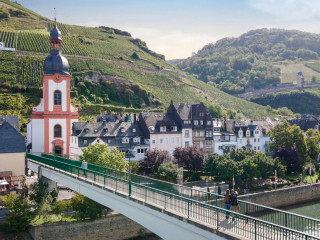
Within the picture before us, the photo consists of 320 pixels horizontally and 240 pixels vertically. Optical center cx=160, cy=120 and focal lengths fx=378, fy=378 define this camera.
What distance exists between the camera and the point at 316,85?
172 m

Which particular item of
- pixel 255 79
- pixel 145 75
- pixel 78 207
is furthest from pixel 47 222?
pixel 255 79

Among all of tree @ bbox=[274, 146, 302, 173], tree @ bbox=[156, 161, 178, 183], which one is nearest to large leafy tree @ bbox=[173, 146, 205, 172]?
tree @ bbox=[156, 161, 178, 183]

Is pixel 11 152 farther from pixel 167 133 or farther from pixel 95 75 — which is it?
pixel 95 75

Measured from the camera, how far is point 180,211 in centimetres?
1745

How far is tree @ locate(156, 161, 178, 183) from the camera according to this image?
4194 centimetres

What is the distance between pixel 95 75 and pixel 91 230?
65.9 metres

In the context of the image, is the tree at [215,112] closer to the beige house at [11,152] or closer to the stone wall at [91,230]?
the beige house at [11,152]

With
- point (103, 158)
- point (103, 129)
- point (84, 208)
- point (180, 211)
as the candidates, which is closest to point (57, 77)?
point (103, 129)

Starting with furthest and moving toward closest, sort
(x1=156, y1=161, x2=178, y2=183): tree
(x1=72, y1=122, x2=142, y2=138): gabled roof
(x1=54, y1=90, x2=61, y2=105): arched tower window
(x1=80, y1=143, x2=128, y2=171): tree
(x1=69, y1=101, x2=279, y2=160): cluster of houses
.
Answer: (x1=69, y1=101, x2=279, y2=160): cluster of houses < (x1=72, y1=122, x2=142, y2=138): gabled roof < (x1=54, y1=90, x2=61, y2=105): arched tower window < (x1=156, y1=161, x2=178, y2=183): tree < (x1=80, y1=143, x2=128, y2=171): tree

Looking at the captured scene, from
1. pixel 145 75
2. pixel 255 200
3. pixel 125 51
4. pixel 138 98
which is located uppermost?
pixel 125 51

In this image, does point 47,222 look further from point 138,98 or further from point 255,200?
point 138,98

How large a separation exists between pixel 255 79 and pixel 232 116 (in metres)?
107

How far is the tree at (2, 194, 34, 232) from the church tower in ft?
63.0

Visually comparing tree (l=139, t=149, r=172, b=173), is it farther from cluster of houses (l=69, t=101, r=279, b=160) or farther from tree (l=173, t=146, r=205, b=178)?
cluster of houses (l=69, t=101, r=279, b=160)
